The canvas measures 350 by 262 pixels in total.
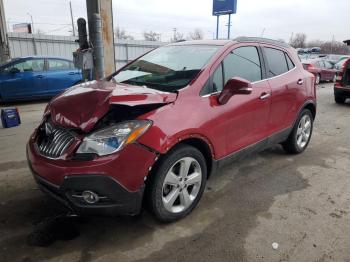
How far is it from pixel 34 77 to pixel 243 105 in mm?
7801

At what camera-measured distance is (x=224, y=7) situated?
21.2m

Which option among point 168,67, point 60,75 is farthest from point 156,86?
point 60,75

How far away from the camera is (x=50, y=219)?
3.14m

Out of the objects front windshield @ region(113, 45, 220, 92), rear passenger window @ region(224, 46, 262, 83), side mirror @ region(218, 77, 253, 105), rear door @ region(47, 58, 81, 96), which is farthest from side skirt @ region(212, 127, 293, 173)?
rear door @ region(47, 58, 81, 96)

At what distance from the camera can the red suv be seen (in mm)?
2576

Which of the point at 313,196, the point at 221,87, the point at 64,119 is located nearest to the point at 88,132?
the point at 64,119

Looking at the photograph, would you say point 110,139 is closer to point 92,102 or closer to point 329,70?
point 92,102

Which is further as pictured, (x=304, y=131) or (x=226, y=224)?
(x=304, y=131)

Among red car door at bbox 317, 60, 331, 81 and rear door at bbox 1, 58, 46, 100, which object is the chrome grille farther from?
red car door at bbox 317, 60, 331, 81

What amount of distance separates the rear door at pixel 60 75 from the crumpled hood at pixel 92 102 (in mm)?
7358

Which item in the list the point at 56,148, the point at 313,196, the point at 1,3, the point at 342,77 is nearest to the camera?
the point at 56,148

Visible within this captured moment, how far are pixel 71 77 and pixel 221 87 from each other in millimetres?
7934

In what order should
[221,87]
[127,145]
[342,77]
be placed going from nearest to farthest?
[127,145] → [221,87] → [342,77]

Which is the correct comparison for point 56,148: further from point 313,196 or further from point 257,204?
point 313,196
